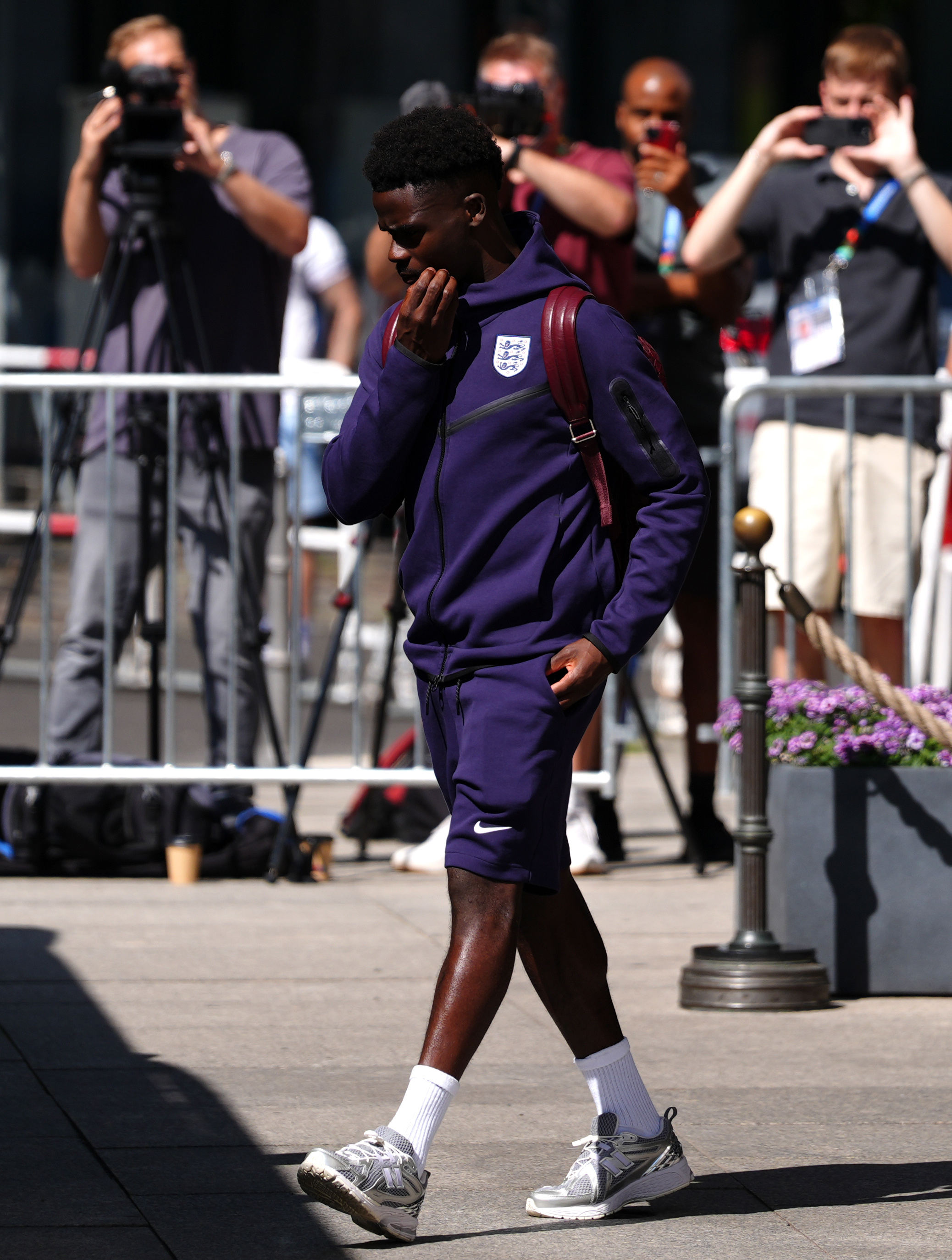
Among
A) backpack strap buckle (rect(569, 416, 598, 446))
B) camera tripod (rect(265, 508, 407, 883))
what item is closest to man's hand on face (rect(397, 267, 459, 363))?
backpack strap buckle (rect(569, 416, 598, 446))

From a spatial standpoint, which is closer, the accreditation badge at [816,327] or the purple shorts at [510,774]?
the purple shorts at [510,774]

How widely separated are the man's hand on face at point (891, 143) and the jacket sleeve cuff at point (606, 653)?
3.60 metres

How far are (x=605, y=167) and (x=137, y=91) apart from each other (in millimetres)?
1495

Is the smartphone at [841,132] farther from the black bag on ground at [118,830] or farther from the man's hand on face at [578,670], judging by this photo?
the man's hand on face at [578,670]

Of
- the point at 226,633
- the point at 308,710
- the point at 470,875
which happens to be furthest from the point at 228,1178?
the point at 308,710

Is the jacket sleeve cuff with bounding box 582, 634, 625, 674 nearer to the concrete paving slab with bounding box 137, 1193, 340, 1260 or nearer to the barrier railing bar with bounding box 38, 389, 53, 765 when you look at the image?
the concrete paving slab with bounding box 137, 1193, 340, 1260

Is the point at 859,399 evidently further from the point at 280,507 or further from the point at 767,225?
the point at 280,507

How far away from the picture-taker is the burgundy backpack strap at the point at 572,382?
3.87m

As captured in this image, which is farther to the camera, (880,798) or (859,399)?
(859,399)

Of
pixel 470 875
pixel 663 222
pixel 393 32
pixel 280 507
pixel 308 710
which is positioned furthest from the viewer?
pixel 393 32

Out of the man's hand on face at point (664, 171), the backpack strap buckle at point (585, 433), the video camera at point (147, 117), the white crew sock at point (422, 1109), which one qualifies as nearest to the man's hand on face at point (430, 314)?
the backpack strap buckle at point (585, 433)

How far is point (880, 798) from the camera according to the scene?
5777 mm

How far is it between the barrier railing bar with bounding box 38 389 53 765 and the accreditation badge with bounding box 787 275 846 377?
7.75 ft

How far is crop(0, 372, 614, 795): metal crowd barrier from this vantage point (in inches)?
283
